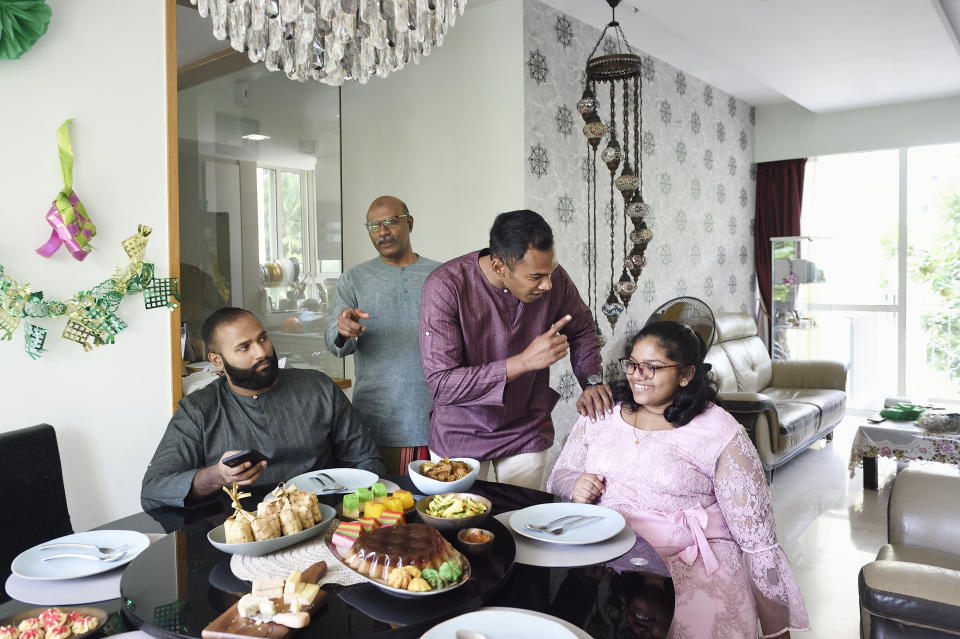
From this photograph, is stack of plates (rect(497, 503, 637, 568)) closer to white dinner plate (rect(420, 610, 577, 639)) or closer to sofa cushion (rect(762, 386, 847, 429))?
white dinner plate (rect(420, 610, 577, 639))

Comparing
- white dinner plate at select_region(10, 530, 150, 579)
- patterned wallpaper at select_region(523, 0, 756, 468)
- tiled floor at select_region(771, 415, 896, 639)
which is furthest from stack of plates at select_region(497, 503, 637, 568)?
patterned wallpaper at select_region(523, 0, 756, 468)

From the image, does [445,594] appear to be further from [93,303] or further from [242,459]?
[93,303]

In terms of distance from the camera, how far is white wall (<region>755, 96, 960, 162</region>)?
6215 mm

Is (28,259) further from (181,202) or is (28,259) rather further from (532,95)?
(532,95)

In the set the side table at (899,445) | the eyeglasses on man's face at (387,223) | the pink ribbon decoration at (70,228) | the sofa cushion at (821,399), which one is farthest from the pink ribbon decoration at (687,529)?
the sofa cushion at (821,399)

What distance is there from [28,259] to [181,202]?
922mm

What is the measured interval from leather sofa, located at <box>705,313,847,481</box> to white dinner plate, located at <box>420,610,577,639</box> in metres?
3.68

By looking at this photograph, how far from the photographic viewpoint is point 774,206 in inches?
277

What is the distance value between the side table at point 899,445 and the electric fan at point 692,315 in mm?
1101

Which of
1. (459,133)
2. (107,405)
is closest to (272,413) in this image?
(107,405)

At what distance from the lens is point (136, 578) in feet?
4.13

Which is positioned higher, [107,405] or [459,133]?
[459,133]

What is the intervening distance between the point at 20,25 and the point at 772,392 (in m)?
5.64

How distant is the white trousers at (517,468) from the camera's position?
2189 millimetres
